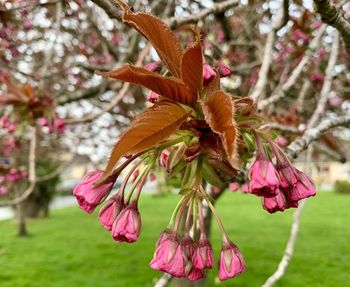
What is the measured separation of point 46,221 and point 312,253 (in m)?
10.1

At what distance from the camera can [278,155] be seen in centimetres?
102

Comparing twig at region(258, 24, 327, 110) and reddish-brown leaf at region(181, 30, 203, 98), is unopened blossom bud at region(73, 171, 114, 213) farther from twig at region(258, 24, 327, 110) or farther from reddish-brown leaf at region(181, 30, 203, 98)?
twig at region(258, 24, 327, 110)

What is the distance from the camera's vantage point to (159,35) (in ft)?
2.82

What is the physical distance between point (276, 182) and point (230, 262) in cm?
24

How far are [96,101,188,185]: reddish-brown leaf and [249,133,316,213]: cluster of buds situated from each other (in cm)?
20

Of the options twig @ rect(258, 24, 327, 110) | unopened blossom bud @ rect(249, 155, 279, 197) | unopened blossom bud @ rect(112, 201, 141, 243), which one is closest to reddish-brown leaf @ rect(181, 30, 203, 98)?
unopened blossom bud @ rect(249, 155, 279, 197)

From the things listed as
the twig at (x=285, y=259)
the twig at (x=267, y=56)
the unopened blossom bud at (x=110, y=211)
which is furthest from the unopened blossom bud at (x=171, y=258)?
the twig at (x=267, y=56)

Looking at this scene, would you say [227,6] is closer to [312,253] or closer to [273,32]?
[273,32]

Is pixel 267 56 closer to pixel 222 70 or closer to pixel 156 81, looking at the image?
pixel 222 70

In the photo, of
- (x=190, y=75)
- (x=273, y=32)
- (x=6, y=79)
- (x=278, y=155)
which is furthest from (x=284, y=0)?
(x=6, y=79)

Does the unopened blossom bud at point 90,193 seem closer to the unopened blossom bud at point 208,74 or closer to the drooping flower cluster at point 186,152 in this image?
the drooping flower cluster at point 186,152

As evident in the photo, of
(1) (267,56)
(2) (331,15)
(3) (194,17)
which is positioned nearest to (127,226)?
→ (2) (331,15)

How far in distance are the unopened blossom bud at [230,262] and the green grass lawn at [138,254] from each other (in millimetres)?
4370

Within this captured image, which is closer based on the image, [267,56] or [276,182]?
[276,182]
